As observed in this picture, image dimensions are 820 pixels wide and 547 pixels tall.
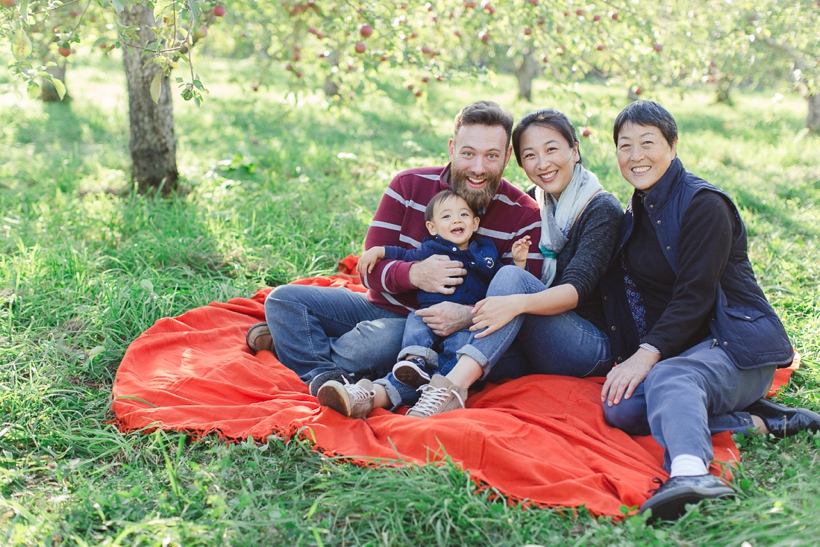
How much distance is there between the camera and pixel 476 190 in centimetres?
301

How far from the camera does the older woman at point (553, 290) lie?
8.91ft

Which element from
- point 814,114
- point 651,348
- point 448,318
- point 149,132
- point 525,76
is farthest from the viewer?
point 525,76

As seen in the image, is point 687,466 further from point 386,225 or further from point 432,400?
point 386,225

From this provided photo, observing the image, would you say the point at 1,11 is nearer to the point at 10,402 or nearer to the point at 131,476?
the point at 10,402

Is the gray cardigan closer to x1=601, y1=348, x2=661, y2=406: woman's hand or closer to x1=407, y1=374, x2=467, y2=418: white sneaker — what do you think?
x1=601, y1=348, x2=661, y2=406: woman's hand

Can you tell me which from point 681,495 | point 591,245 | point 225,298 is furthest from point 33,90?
point 681,495

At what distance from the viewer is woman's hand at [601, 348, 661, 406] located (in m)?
2.55

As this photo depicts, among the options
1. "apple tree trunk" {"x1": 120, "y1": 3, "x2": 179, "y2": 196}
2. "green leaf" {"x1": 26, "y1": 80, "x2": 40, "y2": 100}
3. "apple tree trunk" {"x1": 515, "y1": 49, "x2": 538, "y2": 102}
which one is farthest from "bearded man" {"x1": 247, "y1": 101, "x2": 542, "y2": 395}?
"apple tree trunk" {"x1": 515, "y1": 49, "x2": 538, "y2": 102}

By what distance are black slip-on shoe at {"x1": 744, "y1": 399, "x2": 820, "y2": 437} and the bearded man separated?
3.41 feet

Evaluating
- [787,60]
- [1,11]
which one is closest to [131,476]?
[1,11]

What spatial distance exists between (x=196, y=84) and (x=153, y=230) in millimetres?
2162

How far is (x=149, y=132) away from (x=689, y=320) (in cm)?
427

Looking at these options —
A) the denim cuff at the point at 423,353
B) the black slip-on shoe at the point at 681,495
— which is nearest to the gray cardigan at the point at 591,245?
the denim cuff at the point at 423,353

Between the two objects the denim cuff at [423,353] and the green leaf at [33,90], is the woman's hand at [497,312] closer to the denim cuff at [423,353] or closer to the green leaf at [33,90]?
the denim cuff at [423,353]
